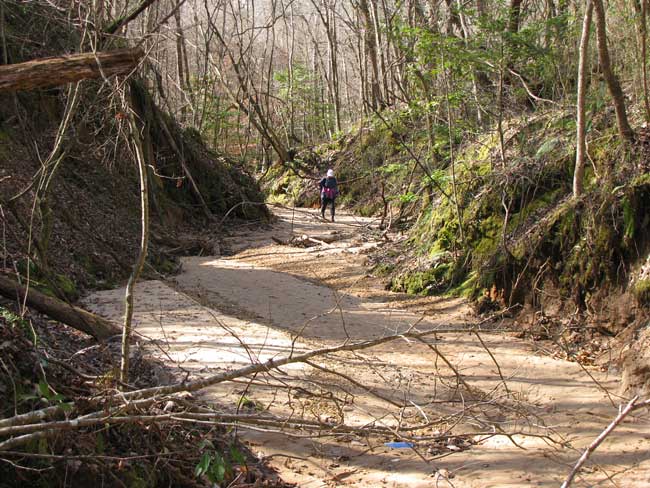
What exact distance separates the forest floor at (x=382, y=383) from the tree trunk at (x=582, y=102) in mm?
2488

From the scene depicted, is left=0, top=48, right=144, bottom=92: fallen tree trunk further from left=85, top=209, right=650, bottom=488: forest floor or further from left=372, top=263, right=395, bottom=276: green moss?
left=372, top=263, right=395, bottom=276: green moss

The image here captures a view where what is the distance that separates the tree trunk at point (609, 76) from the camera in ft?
26.5

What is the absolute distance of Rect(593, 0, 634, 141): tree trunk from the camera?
809cm

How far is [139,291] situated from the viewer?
9555mm

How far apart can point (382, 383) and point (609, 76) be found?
17.1ft

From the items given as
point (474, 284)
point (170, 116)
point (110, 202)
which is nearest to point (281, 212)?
point (170, 116)

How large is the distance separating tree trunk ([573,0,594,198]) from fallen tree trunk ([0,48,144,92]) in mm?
6454

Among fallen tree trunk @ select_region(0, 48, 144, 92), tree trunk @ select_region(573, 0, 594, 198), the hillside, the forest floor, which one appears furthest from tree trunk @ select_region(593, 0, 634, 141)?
fallen tree trunk @ select_region(0, 48, 144, 92)

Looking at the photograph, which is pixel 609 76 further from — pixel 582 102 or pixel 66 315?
pixel 66 315

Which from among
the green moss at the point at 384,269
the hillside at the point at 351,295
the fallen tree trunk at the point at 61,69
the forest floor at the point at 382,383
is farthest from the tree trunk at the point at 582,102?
the fallen tree trunk at the point at 61,69

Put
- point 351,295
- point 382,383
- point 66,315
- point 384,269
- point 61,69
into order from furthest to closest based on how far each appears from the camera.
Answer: point 384,269 → point 351,295 → point 382,383 → point 66,315 → point 61,69

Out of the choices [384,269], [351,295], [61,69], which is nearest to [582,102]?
[351,295]

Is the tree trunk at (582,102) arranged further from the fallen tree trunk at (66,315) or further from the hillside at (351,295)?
the fallen tree trunk at (66,315)

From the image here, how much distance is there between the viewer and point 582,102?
8.55m
